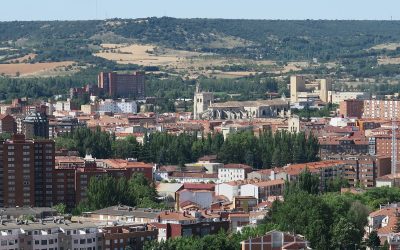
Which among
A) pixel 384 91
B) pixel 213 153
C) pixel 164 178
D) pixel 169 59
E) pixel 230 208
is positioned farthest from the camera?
pixel 169 59

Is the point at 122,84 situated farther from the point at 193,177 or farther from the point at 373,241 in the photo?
the point at 373,241

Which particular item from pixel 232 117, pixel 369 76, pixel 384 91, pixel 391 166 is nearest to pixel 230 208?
pixel 391 166

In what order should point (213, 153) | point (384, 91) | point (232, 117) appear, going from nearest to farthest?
1. point (213, 153)
2. point (232, 117)
3. point (384, 91)

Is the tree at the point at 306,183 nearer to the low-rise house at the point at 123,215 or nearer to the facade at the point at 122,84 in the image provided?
the low-rise house at the point at 123,215

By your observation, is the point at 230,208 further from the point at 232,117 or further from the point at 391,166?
the point at 232,117

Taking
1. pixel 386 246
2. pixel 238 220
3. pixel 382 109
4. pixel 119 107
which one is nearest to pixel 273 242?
pixel 386 246

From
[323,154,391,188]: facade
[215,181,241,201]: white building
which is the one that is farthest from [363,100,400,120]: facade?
[215,181,241,201]: white building

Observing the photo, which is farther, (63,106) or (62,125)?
(63,106)
